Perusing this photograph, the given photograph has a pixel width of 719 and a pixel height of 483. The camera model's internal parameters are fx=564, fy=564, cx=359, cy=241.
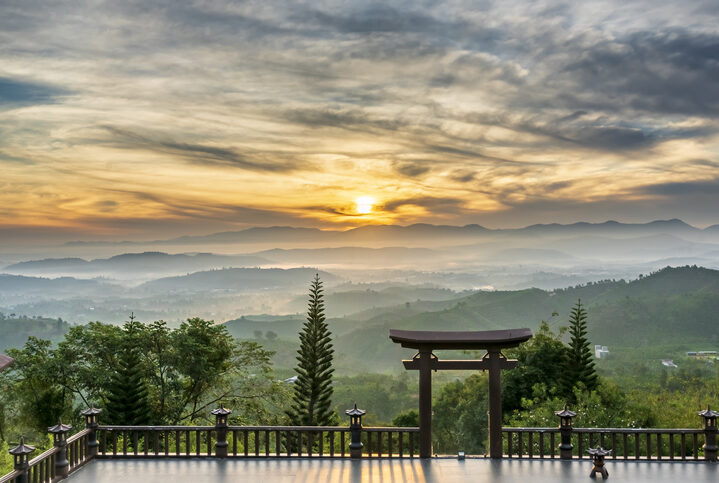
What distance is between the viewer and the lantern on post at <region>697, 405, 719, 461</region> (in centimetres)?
852

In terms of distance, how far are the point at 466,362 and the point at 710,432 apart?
12.5 ft

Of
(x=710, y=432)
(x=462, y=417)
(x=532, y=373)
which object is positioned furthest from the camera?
(x=462, y=417)

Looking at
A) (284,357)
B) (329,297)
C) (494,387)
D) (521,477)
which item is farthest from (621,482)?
(329,297)

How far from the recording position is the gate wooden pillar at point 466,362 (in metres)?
8.82

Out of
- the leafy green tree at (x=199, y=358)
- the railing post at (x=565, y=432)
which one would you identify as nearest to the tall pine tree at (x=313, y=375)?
the leafy green tree at (x=199, y=358)

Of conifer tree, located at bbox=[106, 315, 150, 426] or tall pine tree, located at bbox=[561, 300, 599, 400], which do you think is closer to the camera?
conifer tree, located at bbox=[106, 315, 150, 426]

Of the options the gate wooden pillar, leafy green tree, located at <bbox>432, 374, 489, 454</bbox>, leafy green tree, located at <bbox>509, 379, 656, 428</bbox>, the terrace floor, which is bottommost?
leafy green tree, located at <bbox>432, 374, 489, 454</bbox>

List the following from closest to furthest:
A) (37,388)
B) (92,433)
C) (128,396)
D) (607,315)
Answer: (92,433) < (128,396) < (37,388) < (607,315)

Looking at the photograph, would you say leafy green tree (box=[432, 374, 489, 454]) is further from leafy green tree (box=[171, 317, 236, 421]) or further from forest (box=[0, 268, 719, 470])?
leafy green tree (box=[171, 317, 236, 421])

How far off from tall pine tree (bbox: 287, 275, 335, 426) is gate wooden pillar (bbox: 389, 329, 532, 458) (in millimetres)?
10738

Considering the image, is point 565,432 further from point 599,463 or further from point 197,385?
point 197,385

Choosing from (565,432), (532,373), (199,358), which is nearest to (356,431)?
(565,432)

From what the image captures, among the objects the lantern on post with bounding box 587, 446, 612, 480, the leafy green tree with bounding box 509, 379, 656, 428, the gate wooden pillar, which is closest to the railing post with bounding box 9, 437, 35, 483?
the gate wooden pillar

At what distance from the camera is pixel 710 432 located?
855 cm
